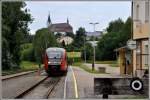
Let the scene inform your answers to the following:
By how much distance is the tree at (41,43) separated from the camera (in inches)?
2224

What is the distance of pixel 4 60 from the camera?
61.6m

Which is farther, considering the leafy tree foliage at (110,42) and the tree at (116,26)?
the tree at (116,26)

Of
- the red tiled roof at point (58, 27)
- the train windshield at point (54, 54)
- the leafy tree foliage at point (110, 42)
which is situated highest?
the red tiled roof at point (58, 27)

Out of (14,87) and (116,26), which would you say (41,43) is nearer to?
(116,26)

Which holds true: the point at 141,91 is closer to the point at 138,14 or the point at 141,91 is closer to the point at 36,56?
the point at 138,14

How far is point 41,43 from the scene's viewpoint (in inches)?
2299

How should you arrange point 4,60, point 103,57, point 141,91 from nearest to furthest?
1. point 141,91
2. point 103,57
3. point 4,60

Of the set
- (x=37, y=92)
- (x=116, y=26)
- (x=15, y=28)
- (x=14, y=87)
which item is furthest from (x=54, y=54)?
(x=15, y=28)

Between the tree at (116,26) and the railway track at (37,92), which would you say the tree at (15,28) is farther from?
the railway track at (37,92)

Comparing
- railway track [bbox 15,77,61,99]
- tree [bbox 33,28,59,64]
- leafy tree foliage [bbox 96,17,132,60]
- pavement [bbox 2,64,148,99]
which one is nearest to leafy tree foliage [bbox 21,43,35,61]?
tree [bbox 33,28,59,64]

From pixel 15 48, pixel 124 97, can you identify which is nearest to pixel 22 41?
pixel 15 48

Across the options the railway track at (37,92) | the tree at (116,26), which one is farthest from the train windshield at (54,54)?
the railway track at (37,92)

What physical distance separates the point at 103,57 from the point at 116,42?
2779mm

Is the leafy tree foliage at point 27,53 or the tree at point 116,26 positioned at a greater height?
the tree at point 116,26
